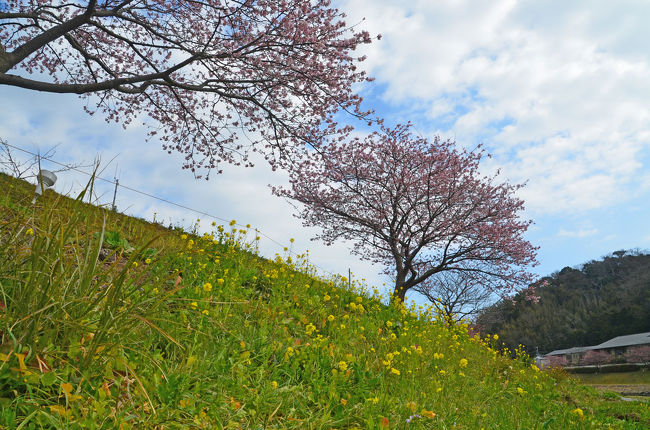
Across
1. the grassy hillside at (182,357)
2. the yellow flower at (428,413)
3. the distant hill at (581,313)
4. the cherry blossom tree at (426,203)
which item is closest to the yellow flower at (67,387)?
the grassy hillside at (182,357)

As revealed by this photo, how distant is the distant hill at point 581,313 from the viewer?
45.7 meters

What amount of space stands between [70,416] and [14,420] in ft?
0.83

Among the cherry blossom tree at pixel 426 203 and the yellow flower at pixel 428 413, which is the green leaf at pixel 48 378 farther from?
the cherry blossom tree at pixel 426 203

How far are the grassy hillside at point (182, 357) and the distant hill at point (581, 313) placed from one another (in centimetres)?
3993

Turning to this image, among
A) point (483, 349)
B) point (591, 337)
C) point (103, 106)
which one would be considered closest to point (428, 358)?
point (483, 349)

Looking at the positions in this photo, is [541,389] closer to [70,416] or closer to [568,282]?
[70,416]

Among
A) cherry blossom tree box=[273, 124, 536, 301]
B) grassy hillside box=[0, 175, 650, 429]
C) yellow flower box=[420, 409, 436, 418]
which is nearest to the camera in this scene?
grassy hillside box=[0, 175, 650, 429]

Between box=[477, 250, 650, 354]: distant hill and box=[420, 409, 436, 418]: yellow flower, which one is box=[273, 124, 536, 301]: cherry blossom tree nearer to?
box=[420, 409, 436, 418]: yellow flower

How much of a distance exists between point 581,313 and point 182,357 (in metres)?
62.1

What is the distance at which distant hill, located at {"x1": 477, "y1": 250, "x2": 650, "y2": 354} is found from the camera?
150 feet

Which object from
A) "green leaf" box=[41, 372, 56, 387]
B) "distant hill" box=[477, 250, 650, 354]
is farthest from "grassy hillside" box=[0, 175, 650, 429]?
"distant hill" box=[477, 250, 650, 354]

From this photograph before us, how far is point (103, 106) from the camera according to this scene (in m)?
11.9

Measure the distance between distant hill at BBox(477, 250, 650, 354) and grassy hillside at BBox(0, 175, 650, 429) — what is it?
39932 mm

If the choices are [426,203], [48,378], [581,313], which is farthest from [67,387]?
[581,313]
